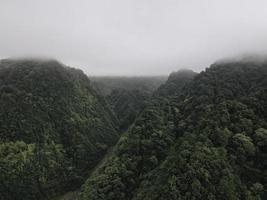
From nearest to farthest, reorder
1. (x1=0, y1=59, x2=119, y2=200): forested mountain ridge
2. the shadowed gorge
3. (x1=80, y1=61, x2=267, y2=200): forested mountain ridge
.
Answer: (x1=80, y1=61, x2=267, y2=200): forested mountain ridge → the shadowed gorge → (x1=0, y1=59, x2=119, y2=200): forested mountain ridge

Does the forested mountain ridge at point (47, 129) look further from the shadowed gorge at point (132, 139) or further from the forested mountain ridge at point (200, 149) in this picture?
the forested mountain ridge at point (200, 149)

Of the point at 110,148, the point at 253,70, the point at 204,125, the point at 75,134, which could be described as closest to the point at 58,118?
the point at 75,134

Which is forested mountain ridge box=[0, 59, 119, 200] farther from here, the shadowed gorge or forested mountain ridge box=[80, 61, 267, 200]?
forested mountain ridge box=[80, 61, 267, 200]

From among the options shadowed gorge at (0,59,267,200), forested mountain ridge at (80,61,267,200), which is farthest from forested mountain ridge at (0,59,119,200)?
forested mountain ridge at (80,61,267,200)

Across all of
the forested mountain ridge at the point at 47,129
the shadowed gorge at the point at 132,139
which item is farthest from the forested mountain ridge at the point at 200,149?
the forested mountain ridge at the point at 47,129

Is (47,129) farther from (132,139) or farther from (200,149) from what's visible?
(200,149)

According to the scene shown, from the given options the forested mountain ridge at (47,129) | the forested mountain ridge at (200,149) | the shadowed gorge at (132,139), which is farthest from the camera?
the forested mountain ridge at (47,129)
